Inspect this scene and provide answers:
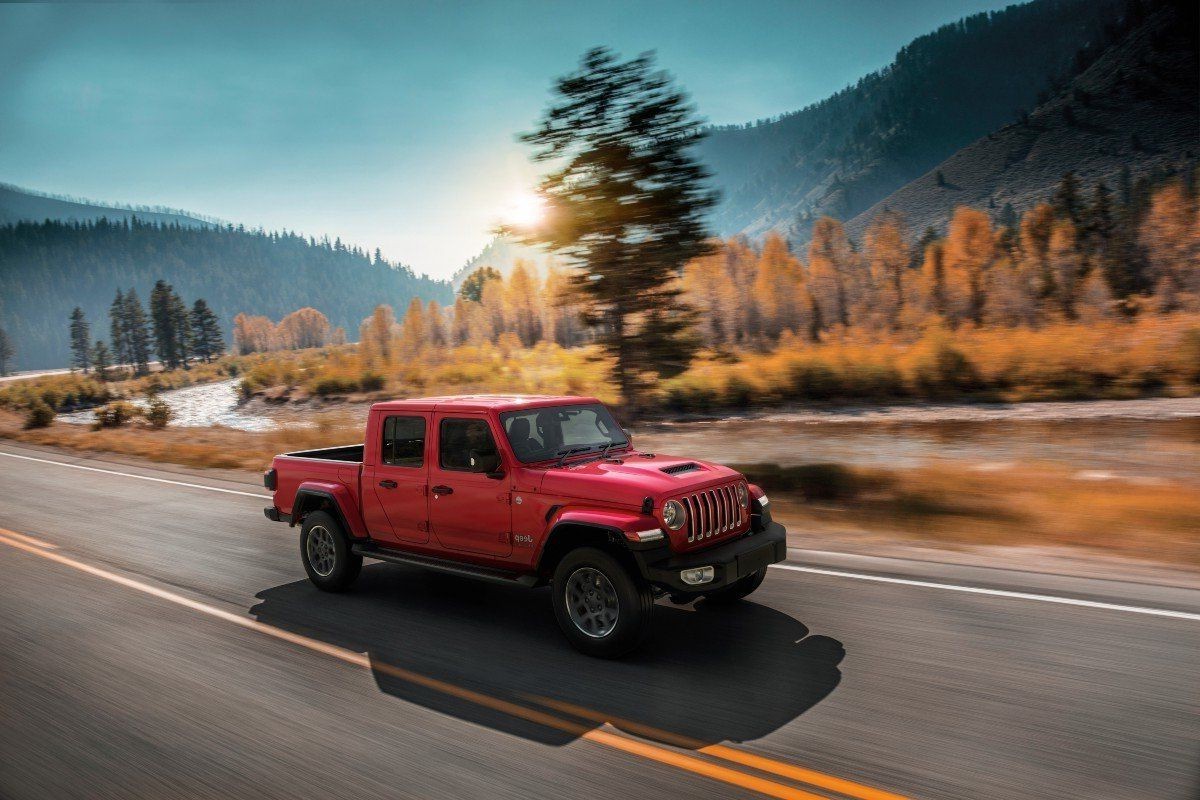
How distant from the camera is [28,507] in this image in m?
13.3

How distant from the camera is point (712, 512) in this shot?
17.9 feet

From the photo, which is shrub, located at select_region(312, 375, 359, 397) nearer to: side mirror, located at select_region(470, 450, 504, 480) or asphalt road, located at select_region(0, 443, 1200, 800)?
asphalt road, located at select_region(0, 443, 1200, 800)

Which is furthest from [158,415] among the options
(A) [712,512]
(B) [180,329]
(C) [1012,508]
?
(B) [180,329]

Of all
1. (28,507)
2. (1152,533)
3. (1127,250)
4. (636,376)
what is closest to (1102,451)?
(1152,533)

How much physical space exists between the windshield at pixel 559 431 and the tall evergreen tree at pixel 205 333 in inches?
6081

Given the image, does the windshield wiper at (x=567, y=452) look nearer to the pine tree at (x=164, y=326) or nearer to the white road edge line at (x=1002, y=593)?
the white road edge line at (x=1002, y=593)

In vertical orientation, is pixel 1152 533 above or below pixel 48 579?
below

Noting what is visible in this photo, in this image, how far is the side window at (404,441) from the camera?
6.56 metres

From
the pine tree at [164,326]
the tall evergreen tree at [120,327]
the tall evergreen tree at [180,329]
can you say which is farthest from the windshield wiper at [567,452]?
the tall evergreen tree at [120,327]

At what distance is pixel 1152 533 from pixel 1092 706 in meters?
5.27

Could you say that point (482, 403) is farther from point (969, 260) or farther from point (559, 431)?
point (969, 260)

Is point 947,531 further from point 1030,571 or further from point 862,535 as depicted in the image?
point 1030,571

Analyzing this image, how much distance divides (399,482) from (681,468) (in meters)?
2.61

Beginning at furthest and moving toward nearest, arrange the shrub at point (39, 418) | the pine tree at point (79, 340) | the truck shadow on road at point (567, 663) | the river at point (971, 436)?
the pine tree at point (79, 340) < the shrub at point (39, 418) < the river at point (971, 436) < the truck shadow on road at point (567, 663)
